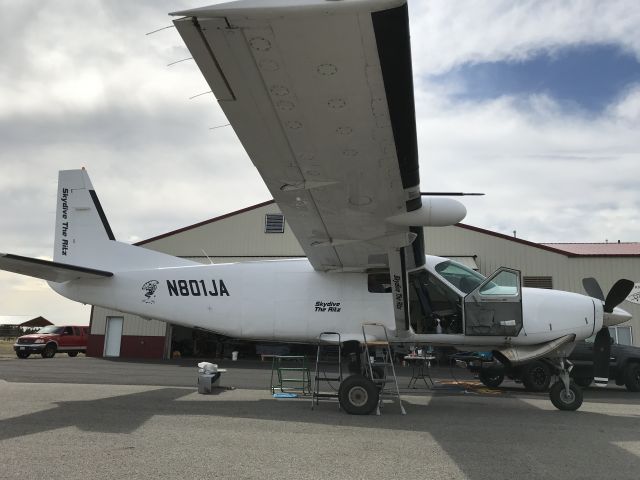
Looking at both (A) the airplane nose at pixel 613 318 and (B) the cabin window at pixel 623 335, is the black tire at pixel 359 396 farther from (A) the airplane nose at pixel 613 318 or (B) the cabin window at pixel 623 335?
(B) the cabin window at pixel 623 335

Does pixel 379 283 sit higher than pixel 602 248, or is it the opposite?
pixel 602 248

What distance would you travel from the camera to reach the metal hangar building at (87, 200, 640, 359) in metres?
21.2

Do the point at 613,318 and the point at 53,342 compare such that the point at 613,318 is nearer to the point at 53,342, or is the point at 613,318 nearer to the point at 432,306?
the point at 432,306

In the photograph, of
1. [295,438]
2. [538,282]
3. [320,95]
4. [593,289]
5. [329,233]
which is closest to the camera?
[320,95]

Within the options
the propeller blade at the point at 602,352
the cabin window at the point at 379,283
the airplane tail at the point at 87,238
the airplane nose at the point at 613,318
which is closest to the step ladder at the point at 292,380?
the cabin window at the point at 379,283

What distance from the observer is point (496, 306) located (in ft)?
26.9

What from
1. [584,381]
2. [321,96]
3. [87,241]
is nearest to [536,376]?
[584,381]

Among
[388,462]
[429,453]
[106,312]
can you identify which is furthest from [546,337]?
[106,312]

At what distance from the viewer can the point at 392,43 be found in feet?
11.1

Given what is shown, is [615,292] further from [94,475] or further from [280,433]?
[94,475]

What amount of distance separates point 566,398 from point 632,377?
6.46 meters

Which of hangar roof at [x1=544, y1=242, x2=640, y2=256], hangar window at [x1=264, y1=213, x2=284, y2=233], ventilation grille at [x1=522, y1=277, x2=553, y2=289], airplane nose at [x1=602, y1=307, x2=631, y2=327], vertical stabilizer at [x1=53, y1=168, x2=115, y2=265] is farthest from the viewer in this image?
hangar window at [x1=264, y1=213, x2=284, y2=233]

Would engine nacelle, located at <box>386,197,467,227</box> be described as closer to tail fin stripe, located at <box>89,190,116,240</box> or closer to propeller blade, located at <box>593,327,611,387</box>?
propeller blade, located at <box>593,327,611,387</box>

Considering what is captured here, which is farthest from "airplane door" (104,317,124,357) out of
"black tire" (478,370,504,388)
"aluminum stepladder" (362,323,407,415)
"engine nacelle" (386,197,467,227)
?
"engine nacelle" (386,197,467,227)
